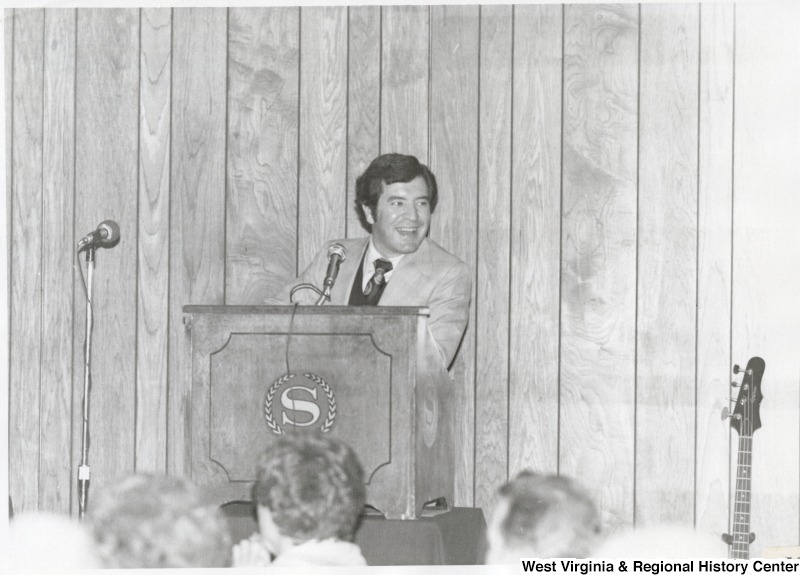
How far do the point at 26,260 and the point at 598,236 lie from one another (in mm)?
1750

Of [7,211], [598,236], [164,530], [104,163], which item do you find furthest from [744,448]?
[7,211]

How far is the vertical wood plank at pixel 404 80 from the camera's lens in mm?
3734

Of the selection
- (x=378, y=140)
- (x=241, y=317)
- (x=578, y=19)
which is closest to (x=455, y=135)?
(x=378, y=140)

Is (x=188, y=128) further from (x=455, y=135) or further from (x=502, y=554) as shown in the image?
(x=502, y=554)

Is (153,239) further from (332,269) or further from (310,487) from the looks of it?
(310,487)

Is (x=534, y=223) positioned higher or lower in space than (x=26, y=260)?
higher

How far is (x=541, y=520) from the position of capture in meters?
3.46

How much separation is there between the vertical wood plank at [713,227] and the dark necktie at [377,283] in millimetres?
952

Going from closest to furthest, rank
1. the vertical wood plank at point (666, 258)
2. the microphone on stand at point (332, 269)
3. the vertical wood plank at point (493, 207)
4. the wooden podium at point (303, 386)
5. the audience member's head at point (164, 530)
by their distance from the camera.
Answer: the wooden podium at point (303, 386), the audience member's head at point (164, 530), the microphone on stand at point (332, 269), the vertical wood plank at point (666, 258), the vertical wood plank at point (493, 207)

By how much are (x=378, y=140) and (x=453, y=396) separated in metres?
0.83

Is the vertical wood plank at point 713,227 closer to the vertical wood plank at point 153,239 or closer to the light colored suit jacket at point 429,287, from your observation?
the light colored suit jacket at point 429,287

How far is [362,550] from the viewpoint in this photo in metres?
2.99

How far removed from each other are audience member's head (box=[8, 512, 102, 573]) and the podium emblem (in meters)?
0.74

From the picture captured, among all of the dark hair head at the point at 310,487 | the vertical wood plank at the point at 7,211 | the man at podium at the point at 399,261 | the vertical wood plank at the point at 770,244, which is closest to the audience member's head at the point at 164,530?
the dark hair head at the point at 310,487
